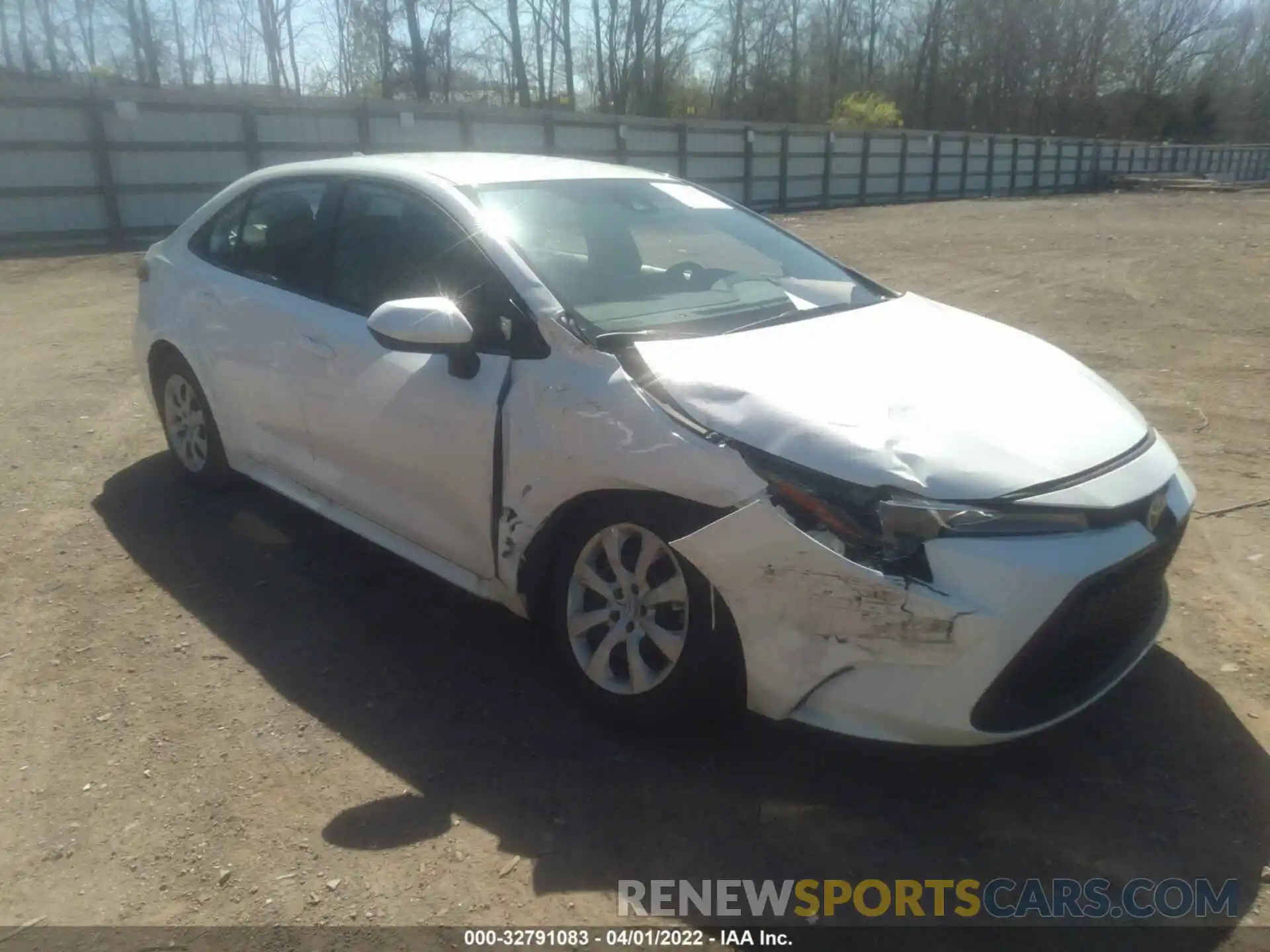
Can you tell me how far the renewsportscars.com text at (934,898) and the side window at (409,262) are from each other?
67.0 inches

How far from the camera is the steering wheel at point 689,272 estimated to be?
3.79 m

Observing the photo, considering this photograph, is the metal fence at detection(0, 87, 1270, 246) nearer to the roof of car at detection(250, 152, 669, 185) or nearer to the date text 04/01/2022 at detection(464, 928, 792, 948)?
the roof of car at detection(250, 152, 669, 185)

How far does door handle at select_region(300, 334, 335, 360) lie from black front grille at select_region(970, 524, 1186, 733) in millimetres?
2598

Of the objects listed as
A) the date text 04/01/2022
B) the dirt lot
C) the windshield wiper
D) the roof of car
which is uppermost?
the roof of car

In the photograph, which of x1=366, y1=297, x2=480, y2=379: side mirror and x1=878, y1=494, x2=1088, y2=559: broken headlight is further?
x1=366, y1=297, x2=480, y2=379: side mirror

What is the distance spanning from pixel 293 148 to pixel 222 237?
15.2 m

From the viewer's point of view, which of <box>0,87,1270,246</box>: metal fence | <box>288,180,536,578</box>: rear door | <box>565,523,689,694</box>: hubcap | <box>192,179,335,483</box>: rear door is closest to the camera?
<box>565,523,689,694</box>: hubcap

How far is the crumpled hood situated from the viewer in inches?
101

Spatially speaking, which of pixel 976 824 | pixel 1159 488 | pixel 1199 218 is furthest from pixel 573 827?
pixel 1199 218

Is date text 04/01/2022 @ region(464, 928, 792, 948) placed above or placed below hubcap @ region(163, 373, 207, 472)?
below

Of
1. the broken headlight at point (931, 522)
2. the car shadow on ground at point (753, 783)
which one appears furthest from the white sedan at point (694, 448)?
the car shadow on ground at point (753, 783)

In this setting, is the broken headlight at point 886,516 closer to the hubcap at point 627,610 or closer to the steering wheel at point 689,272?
the hubcap at point 627,610

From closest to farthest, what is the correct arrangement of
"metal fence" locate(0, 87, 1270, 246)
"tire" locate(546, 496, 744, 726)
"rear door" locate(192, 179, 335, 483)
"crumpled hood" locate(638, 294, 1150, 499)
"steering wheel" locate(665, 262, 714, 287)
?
1. "crumpled hood" locate(638, 294, 1150, 499)
2. "tire" locate(546, 496, 744, 726)
3. "steering wheel" locate(665, 262, 714, 287)
4. "rear door" locate(192, 179, 335, 483)
5. "metal fence" locate(0, 87, 1270, 246)

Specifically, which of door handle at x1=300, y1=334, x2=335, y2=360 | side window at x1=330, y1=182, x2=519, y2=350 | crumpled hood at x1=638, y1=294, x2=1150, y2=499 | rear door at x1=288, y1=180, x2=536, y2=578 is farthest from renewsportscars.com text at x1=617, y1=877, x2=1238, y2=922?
door handle at x1=300, y1=334, x2=335, y2=360
